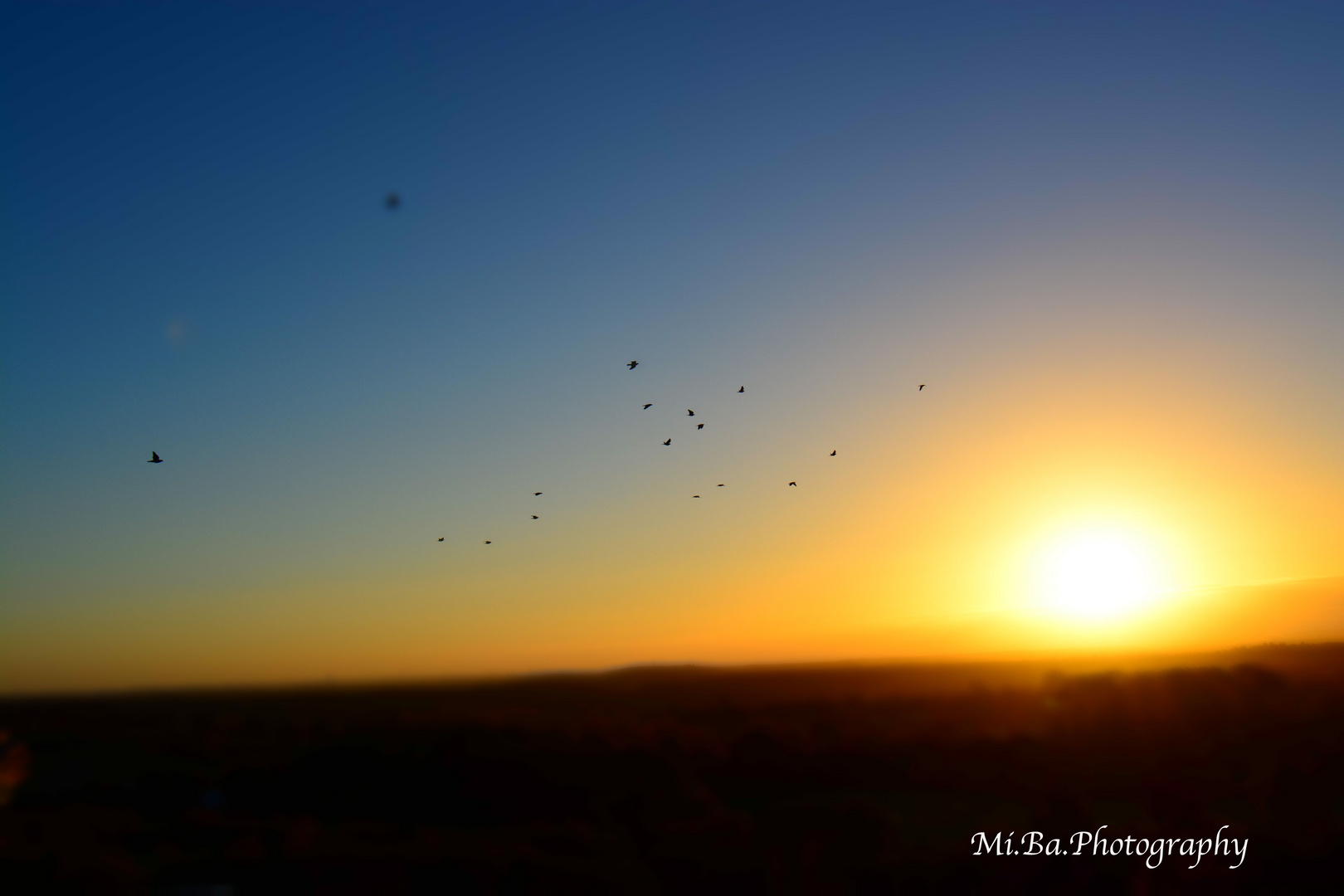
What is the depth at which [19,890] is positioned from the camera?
101 ft

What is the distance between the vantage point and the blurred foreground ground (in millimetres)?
32125

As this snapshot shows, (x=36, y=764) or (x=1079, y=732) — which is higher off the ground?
(x=1079, y=732)

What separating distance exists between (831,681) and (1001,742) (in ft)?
471

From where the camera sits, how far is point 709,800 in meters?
43.2

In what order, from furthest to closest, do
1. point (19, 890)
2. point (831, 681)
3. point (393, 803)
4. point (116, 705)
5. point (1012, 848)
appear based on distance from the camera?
1. point (831, 681)
2. point (116, 705)
3. point (393, 803)
4. point (1012, 848)
5. point (19, 890)

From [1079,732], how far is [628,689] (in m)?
133

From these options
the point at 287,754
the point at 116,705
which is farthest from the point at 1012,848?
the point at 116,705

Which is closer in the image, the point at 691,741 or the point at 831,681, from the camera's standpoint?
the point at 691,741

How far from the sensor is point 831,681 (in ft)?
639

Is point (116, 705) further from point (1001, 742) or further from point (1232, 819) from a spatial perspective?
point (1232, 819)

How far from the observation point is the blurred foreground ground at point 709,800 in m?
32.1

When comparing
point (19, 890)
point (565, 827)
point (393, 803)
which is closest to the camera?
point (19, 890)

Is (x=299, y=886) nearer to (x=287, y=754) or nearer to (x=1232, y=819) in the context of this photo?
(x=287, y=754)

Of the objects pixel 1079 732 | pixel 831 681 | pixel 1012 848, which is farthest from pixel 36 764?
pixel 831 681
